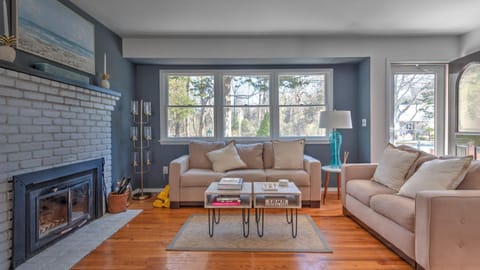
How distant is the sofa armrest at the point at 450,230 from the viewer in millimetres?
1941

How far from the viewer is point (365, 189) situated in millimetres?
2959

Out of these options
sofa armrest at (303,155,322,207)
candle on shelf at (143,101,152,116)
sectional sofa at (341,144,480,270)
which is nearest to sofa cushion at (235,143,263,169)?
sofa armrest at (303,155,322,207)

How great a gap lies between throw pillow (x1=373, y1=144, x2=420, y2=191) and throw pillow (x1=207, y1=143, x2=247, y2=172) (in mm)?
1815

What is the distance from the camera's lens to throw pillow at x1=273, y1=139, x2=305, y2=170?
4.17 meters

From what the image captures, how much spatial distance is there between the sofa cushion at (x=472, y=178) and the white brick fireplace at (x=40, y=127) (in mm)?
3467

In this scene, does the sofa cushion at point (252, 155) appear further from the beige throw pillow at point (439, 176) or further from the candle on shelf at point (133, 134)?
the beige throw pillow at point (439, 176)

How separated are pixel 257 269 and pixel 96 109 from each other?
2555 millimetres

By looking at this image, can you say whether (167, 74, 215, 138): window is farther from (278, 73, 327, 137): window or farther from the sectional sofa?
the sectional sofa

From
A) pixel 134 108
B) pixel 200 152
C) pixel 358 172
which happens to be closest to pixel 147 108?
pixel 134 108

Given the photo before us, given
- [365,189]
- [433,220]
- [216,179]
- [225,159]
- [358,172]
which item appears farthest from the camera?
[225,159]

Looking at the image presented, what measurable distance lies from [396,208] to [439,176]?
0.43m

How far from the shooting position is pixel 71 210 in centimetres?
297

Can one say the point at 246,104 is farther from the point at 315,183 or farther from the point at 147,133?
the point at 315,183

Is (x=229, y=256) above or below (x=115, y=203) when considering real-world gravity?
below
